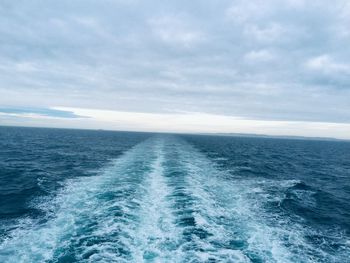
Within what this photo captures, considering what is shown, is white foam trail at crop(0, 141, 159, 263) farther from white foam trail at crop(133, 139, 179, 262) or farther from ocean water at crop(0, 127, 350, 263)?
white foam trail at crop(133, 139, 179, 262)

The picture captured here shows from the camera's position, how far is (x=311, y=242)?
39.2 ft

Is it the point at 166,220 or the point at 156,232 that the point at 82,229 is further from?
the point at 166,220

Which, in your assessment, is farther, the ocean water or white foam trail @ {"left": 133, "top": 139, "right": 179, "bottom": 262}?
the ocean water

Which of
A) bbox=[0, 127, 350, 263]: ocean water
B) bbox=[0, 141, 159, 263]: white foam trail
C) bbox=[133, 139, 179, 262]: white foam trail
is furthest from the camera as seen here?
bbox=[0, 127, 350, 263]: ocean water

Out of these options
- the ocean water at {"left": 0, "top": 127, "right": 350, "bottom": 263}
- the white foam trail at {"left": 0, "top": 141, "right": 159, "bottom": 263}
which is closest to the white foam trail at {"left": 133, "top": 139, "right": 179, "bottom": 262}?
the ocean water at {"left": 0, "top": 127, "right": 350, "bottom": 263}

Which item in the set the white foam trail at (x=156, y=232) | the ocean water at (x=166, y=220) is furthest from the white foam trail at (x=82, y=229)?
the white foam trail at (x=156, y=232)

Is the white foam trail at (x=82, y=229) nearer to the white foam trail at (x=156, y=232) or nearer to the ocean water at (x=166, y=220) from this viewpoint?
the ocean water at (x=166, y=220)

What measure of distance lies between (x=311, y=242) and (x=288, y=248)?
197 centimetres

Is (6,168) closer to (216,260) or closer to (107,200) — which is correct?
(107,200)

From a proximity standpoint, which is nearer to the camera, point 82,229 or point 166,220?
point 82,229

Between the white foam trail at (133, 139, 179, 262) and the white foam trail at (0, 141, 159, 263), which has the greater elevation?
the white foam trail at (133, 139, 179, 262)

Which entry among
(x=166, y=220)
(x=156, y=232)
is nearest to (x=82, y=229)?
(x=156, y=232)

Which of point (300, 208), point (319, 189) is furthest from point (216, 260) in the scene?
point (319, 189)

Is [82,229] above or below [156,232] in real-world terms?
below
